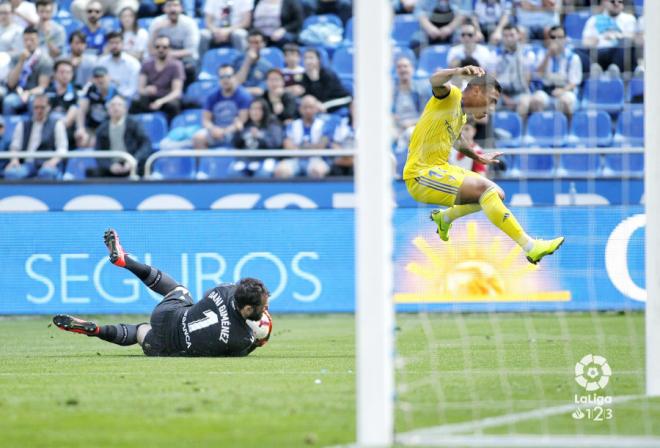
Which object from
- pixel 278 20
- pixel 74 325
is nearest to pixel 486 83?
pixel 74 325

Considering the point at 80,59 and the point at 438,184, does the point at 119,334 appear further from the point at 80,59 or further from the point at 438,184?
the point at 80,59

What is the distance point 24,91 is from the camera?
54.9 ft

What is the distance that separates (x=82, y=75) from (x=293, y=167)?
11.8 ft

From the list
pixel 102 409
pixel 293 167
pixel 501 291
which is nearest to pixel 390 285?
pixel 102 409

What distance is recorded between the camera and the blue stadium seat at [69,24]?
57.5 feet

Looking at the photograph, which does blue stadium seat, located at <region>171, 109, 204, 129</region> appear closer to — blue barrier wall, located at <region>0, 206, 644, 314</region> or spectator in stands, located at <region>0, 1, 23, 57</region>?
blue barrier wall, located at <region>0, 206, 644, 314</region>

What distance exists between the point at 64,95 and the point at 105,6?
2.19 metres

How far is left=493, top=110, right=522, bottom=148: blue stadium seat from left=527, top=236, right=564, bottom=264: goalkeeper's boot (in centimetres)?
527

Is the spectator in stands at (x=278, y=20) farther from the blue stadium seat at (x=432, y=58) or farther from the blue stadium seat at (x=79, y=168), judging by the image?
the blue stadium seat at (x=79, y=168)

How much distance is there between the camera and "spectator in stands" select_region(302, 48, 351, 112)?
16.1 metres

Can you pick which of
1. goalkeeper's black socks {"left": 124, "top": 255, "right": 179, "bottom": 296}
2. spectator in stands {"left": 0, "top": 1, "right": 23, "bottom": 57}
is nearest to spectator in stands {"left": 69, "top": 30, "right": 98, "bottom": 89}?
spectator in stands {"left": 0, "top": 1, "right": 23, "bottom": 57}

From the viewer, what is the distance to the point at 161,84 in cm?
1652

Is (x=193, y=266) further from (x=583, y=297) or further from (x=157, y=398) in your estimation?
(x=157, y=398)

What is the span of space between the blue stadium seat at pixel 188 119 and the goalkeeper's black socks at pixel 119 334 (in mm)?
6371
